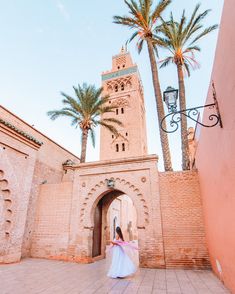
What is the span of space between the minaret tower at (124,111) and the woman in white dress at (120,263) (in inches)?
622

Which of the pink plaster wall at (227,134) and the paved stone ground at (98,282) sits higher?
the pink plaster wall at (227,134)

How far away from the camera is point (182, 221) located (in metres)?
7.07

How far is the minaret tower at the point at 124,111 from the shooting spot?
2248 centimetres

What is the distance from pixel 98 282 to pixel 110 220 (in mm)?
9713

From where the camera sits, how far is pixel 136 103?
24453mm

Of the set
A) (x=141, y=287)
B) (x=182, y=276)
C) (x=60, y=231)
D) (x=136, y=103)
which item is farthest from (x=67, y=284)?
(x=136, y=103)

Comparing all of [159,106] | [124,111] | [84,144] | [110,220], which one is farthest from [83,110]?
[124,111]

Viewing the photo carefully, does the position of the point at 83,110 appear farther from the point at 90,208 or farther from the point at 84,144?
the point at 90,208

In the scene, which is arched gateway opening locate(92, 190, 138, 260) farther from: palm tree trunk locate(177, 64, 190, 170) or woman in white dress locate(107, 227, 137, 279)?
palm tree trunk locate(177, 64, 190, 170)

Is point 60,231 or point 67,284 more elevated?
point 60,231

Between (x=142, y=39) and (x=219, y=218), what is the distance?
11.3m

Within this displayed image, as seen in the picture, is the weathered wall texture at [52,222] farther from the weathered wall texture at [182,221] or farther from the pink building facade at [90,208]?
the weathered wall texture at [182,221]

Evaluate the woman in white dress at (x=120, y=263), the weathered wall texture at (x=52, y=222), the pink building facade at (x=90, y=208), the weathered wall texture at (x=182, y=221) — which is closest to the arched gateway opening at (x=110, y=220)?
the pink building facade at (x=90, y=208)

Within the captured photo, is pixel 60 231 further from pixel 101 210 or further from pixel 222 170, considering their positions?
pixel 222 170
